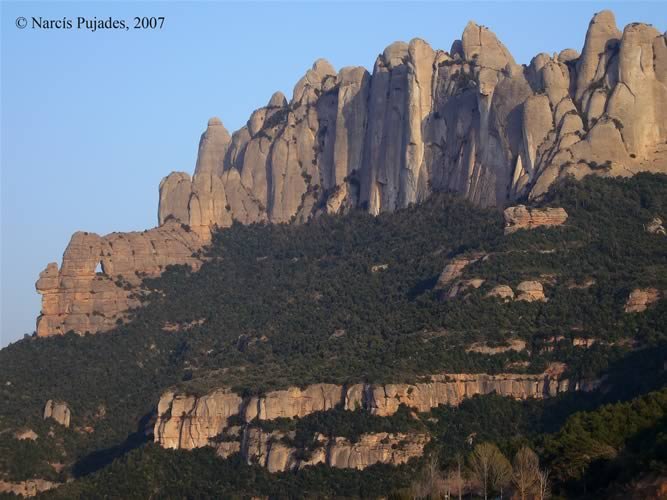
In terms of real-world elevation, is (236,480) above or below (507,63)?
below

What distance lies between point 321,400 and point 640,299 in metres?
17.9

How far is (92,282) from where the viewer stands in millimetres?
153000

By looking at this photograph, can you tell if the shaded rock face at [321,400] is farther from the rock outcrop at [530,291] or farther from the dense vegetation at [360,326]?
the rock outcrop at [530,291]

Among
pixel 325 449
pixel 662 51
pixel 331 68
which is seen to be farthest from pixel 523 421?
pixel 331 68

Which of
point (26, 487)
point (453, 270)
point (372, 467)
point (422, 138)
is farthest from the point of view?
point (422, 138)

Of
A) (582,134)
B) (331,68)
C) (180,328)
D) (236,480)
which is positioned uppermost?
(331,68)

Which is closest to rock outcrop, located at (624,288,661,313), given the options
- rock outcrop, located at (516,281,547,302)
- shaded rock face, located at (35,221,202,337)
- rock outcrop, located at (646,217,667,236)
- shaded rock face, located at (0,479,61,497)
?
rock outcrop, located at (516,281,547,302)

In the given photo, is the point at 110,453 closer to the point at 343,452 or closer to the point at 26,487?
the point at 26,487

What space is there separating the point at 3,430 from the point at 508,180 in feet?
116

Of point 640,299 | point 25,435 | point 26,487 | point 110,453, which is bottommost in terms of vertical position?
point 26,487

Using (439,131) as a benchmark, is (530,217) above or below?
below

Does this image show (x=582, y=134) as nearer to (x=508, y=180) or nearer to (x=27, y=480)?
(x=508, y=180)

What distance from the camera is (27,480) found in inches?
5108

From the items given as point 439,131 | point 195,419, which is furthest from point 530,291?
point 439,131
